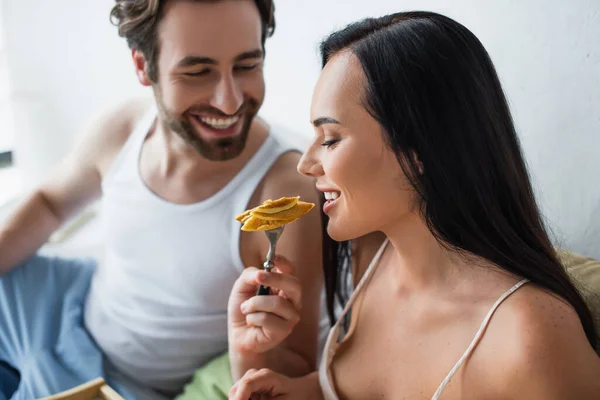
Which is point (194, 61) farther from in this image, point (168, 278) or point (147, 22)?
point (168, 278)

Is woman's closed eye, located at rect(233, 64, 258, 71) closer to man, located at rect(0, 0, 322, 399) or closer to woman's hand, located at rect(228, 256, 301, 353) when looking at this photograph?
man, located at rect(0, 0, 322, 399)

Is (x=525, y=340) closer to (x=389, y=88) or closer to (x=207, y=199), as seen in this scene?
(x=389, y=88)

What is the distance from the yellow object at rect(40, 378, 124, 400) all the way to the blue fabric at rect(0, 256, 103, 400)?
280 mm

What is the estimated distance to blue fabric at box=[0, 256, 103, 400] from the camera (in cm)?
151

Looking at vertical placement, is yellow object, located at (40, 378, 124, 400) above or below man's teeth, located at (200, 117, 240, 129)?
below

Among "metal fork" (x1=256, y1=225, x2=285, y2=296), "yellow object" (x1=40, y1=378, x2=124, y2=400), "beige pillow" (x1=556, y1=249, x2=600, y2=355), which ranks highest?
"metal fork" (x1=256, y1=225, x2=285, y2=296)

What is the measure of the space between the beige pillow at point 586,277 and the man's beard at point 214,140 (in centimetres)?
67

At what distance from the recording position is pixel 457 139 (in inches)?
36.7

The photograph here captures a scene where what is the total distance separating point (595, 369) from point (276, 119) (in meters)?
1.31

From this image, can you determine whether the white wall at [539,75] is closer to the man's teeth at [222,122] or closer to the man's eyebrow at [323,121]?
the man's teeth at [222,122]

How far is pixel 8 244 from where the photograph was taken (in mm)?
1691

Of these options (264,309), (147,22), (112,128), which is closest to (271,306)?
(264,309)

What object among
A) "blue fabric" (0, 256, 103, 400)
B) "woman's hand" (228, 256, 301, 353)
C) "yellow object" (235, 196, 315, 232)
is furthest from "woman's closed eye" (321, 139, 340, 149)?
"blue fabric" (0, 256, 103, 400)

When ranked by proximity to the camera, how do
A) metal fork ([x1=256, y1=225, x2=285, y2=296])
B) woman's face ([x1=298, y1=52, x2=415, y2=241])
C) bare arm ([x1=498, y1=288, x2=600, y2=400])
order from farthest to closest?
metal fork ([x1=256, y1=225, x2=285, y2=296]) → woman's face ([x1=298, y1=52, x2=415, y2=241]) → bare arm ([x1=498, y1=288, x2=600, y2=400])
